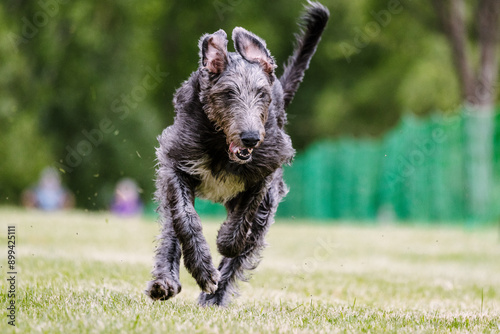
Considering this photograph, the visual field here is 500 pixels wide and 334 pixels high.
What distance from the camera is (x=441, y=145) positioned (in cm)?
1714

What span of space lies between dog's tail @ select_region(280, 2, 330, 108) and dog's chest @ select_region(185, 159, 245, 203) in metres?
1.05

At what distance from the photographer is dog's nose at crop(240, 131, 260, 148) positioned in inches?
159

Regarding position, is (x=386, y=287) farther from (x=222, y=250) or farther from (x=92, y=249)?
(x=92, y=249)

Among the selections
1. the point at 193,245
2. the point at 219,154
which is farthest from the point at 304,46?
the point at 193,245

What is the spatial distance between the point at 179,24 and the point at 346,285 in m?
24.2

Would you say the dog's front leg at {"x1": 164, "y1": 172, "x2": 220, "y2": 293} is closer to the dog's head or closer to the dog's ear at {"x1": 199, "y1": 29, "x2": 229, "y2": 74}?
the dog's head

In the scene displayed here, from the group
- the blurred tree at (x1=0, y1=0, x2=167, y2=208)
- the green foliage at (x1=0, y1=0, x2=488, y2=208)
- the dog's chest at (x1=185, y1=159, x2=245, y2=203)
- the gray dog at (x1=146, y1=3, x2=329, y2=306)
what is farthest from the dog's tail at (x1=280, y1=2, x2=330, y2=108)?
the blurred tree at (x1=0, y1=0, x2=167, y2=208)

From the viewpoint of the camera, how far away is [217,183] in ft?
14.6

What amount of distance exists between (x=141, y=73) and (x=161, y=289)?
22561mm

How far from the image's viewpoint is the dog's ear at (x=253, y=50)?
4.41 m

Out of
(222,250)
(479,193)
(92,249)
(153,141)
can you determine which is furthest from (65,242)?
(153,141)

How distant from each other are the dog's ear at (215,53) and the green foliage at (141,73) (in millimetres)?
15485

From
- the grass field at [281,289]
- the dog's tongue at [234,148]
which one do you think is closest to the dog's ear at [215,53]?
the dog's tongue at [234,148]

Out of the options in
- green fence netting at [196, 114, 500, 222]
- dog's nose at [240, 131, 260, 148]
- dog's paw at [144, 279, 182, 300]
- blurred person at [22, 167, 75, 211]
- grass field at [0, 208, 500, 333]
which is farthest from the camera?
blurred person at [22, 167, 75, 211]
